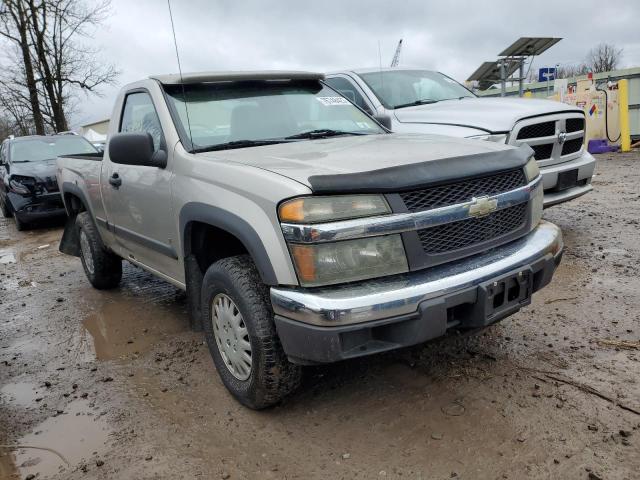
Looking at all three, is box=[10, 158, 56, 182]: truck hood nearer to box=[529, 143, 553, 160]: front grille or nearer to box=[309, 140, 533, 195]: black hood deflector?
box=[529, 143, 553, 160]: front grille

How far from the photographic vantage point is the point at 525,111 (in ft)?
16.8

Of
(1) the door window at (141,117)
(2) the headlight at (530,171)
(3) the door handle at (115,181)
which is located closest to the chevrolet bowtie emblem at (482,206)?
(2) the headlight at (530,171)

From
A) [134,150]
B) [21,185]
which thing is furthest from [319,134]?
[21,185]

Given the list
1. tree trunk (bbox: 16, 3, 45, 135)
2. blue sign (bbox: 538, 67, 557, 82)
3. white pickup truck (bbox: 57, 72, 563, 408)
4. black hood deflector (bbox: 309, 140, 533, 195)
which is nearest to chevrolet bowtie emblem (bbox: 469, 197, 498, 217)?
white pickup truck (bbox: 57, 72, 563, 408)

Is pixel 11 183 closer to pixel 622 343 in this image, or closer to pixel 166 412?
pixel 166 412

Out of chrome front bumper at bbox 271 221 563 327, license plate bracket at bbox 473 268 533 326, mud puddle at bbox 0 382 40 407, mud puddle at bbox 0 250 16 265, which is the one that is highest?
chrome front bumper at bbox 271 221 563 327

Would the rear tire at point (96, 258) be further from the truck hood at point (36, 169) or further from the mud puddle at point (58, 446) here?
the truck hood at point (36, 169)

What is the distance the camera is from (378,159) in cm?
259

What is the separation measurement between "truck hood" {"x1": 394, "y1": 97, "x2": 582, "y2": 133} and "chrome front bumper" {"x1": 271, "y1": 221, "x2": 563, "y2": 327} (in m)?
2.82

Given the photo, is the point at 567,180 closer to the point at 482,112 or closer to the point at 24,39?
the point at 482,112

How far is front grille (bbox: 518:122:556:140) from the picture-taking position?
5.01 m

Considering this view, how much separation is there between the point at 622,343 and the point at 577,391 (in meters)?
0.75

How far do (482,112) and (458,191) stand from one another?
10.2ft

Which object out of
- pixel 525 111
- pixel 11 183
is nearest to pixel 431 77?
pixel 525 111
